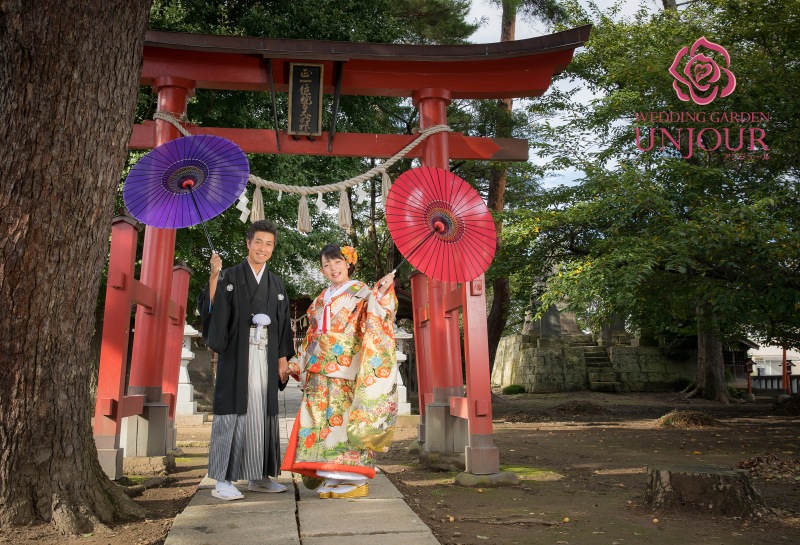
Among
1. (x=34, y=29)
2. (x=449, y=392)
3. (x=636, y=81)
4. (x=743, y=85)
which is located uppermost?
(x=636, y=81)

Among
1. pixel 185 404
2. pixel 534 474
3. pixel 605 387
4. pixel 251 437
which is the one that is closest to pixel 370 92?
pixel 251 437

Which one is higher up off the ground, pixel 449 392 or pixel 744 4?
pixel 744 4

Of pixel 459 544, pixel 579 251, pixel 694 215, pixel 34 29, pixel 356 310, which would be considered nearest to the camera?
pixel 34 29

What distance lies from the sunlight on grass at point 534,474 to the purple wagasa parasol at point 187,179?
3453mm

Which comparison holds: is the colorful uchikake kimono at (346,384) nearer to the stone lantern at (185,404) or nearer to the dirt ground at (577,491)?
the dirt ground at (577,491)

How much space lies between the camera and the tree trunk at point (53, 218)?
324cm

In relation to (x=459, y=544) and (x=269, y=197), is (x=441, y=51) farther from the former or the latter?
(x=269, y=197)

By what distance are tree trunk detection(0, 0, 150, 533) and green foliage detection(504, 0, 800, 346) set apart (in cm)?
670

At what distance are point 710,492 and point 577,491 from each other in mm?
1261

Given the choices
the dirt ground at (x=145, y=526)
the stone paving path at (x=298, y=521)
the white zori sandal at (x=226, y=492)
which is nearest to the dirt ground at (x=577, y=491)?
the dirt ground at (x=145, y=526)

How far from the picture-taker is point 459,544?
354cm

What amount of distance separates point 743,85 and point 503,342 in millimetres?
17357

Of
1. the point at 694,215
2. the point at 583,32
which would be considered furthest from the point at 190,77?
the point at 694,215

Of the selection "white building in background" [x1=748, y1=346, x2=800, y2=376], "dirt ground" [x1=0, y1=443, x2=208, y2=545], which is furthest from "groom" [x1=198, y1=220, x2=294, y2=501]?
"white building in background" [x1=748, y1=346, x2=800, y2=376]
